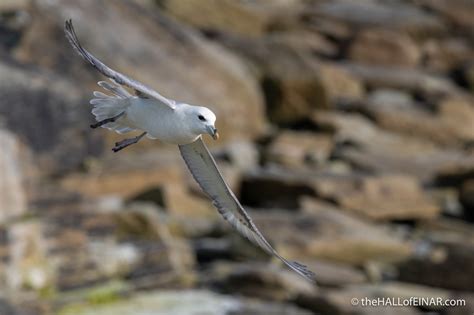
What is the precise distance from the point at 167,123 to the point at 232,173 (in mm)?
7930

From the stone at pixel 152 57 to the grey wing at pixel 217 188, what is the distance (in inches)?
244

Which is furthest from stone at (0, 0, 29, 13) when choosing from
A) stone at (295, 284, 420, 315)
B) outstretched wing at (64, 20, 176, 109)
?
outstretched wing at (64, 20, 176, 109)

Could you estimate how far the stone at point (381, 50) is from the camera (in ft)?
70.4

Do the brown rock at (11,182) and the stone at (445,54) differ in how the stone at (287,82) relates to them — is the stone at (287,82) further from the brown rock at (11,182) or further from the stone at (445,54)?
the brown rock at (11,182)

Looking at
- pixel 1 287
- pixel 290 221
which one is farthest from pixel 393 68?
pixel 1 287

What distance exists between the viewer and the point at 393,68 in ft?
69.9

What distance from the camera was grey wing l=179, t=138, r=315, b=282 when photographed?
6797 millimetres

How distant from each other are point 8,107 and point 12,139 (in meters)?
0.72

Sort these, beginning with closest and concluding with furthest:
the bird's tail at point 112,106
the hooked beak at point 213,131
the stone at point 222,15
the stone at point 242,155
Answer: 1. the hooked beak at point 213,131
2. the bird's tail at point 112,106
3. the stone at point 242,155
4. the stone at point 222,15

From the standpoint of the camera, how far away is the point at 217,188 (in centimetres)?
702

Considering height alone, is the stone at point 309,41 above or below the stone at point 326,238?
above

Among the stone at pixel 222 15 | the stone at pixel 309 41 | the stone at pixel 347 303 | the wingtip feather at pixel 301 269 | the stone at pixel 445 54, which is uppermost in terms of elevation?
the stone at pixel 445 54

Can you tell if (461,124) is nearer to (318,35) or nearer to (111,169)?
(318,35)

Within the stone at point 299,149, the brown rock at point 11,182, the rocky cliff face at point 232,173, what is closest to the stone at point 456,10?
the rocky cliff face at point 232,173
